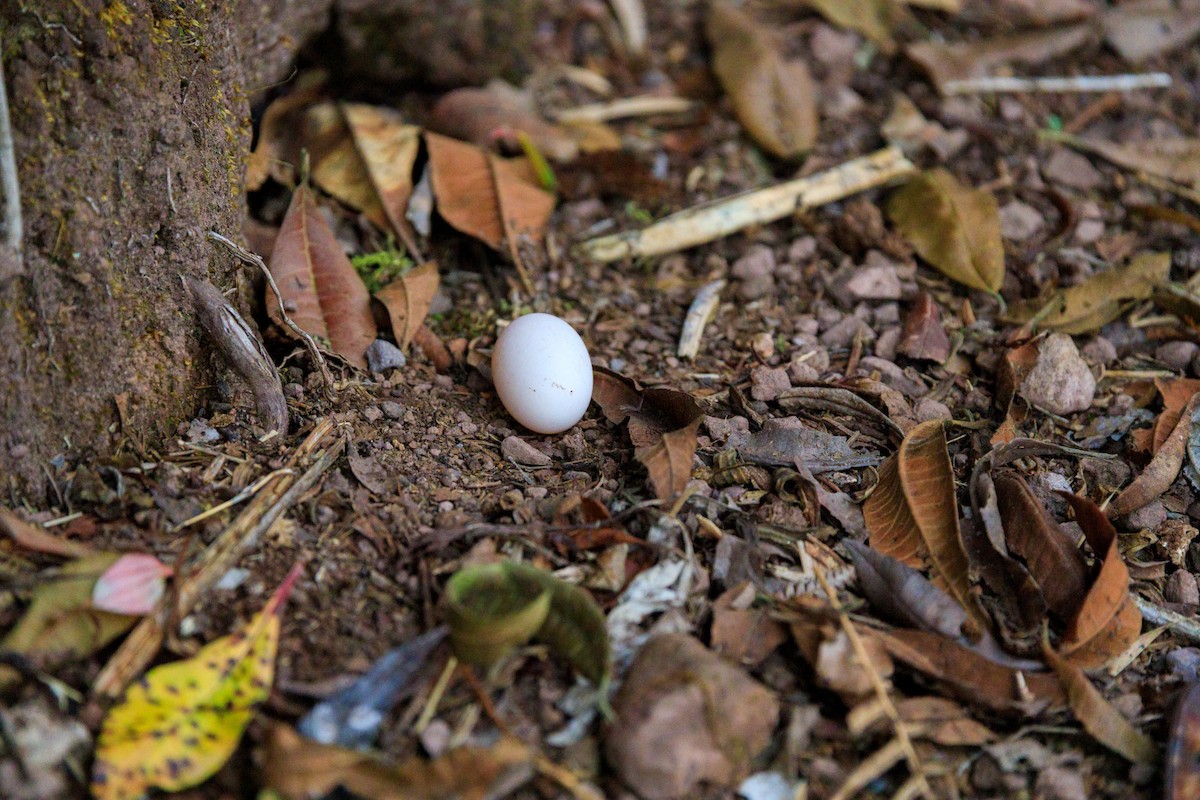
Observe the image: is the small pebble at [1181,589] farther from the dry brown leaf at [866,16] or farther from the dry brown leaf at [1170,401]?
the dry brown leaf at [866,16]

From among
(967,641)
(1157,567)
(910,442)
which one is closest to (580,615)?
(967,641)

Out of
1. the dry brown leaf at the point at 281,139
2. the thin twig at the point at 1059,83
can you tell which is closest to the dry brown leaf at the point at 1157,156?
the thin twig at the point at 1059,83

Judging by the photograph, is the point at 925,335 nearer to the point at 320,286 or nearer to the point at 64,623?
the point at 320,286

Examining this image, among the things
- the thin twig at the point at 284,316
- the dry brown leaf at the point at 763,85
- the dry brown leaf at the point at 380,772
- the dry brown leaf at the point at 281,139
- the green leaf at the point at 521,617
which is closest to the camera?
the dry brown leaf at the point at 380,772

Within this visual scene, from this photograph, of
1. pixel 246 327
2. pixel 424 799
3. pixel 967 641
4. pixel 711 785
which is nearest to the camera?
pixel 424 799

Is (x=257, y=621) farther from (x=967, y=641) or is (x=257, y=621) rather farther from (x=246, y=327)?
(x=967, y=641)

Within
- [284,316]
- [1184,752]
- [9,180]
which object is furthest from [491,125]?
[1184,752]
